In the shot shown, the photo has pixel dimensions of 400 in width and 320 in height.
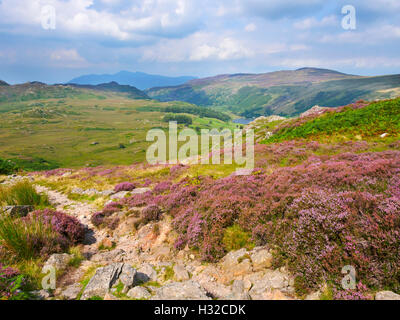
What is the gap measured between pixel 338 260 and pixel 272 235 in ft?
7.06

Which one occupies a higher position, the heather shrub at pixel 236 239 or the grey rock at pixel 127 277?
the heather shrub at pixel 236 239

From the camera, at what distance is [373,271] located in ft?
14.5

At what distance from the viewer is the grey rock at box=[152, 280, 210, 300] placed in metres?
5.23

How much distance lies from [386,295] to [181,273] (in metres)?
5.27

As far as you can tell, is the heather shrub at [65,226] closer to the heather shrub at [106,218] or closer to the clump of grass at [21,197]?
the heather shrub at [106,218]

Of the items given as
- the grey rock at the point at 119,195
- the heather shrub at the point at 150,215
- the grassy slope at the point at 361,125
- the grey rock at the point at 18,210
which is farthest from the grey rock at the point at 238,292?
the grassy slope at the point at 361,125

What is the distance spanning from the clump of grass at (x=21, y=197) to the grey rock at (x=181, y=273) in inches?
567

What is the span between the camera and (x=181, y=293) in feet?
17.5

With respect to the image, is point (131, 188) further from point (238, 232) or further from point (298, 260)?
point (298, 260)

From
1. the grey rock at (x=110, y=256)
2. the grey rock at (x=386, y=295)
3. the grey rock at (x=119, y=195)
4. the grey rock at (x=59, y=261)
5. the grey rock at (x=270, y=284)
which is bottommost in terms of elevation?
the grey rock at (x=110, y=256)

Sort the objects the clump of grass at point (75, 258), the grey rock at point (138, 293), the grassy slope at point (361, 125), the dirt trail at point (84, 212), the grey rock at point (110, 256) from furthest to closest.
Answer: the grassy slope at point (361, 125) < the dirt trail at point (84, 212) < the grey rock at point (110, 256) < the clump of grass at point (75, 258) < the grey rock at point (138, 293)

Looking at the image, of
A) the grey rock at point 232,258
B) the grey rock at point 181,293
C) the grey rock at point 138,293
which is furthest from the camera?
the grey rock at point 232,258

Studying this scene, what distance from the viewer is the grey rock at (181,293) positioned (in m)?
5.23

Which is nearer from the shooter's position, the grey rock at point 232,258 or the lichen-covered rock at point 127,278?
the lichen-covered rock at point 127,278
